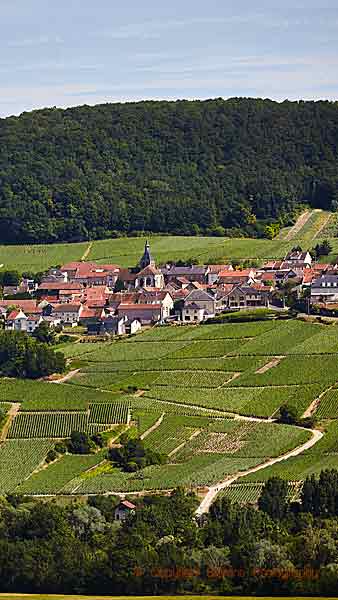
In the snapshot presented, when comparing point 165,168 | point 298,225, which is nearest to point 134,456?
point 298,225

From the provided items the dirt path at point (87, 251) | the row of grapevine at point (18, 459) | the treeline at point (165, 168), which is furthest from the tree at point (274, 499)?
the treeline at point (165, 168)

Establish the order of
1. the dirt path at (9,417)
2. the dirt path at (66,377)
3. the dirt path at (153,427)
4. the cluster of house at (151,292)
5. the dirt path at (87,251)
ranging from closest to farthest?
the dirt path at (153,427), the dirt path at (9,417), the dirt path at (66,377), the cluster of house at (151,292), the dirt path at (87,251)

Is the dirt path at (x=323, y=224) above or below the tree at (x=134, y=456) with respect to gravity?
above

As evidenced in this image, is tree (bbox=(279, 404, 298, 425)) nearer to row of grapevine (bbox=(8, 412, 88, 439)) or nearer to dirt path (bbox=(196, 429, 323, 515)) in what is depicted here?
dirt path (bbox=(196, 429, 323, 515))

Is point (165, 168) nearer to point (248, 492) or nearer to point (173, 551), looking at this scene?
point (248, 492)

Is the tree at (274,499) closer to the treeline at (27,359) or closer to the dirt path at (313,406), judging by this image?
the dirt path at (313,406)

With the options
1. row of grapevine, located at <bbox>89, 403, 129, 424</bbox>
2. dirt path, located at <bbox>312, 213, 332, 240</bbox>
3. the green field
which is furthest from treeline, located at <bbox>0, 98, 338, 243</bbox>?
row of grapevine, located at <bbox>89, 403, 129, 424</bbox>

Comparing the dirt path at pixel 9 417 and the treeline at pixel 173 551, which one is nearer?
the treeline at pixel 173 551

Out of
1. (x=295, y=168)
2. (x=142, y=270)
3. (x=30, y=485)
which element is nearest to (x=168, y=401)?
(x=30, y=485)
